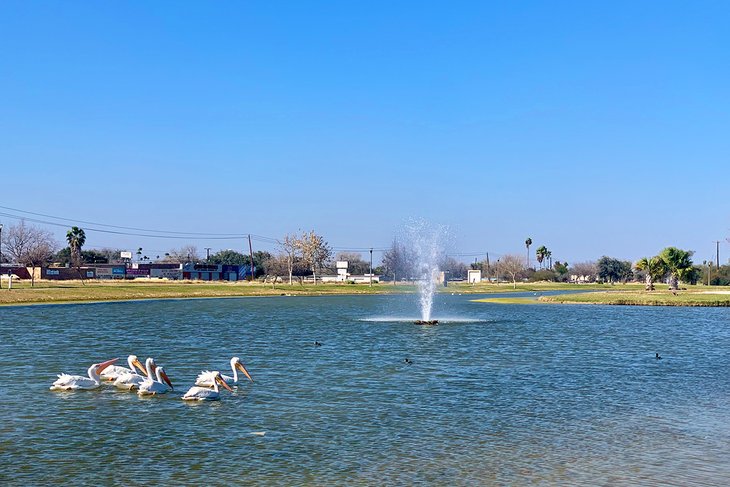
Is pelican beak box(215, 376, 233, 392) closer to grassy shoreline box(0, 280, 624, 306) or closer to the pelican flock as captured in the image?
the pelican flock

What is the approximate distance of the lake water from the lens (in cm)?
1585

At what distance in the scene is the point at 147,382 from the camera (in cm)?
2489

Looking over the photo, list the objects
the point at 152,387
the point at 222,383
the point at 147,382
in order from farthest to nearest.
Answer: the point at 222,383, the point at 147,382, the point at 152,387

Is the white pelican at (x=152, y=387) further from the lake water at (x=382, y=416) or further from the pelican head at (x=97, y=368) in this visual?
the pelican head at (x=97, y=368)

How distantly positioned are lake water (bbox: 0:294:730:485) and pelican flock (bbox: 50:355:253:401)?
0.49 metres

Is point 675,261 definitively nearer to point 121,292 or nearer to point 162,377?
point 121,292

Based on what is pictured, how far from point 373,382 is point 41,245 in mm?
146362

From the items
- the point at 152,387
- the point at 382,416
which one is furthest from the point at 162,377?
the point at 382,416

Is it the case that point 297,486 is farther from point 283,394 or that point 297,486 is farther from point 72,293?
point 72,293

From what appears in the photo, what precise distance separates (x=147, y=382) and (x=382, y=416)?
818 cm

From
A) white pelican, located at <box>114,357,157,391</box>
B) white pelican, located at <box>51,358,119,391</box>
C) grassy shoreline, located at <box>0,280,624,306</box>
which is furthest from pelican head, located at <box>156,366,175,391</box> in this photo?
grassy shoreline, located at <box>0,280,624,306</box>

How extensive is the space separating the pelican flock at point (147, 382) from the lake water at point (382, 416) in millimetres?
487

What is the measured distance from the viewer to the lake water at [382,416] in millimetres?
15852

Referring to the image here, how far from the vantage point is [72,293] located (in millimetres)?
101125
